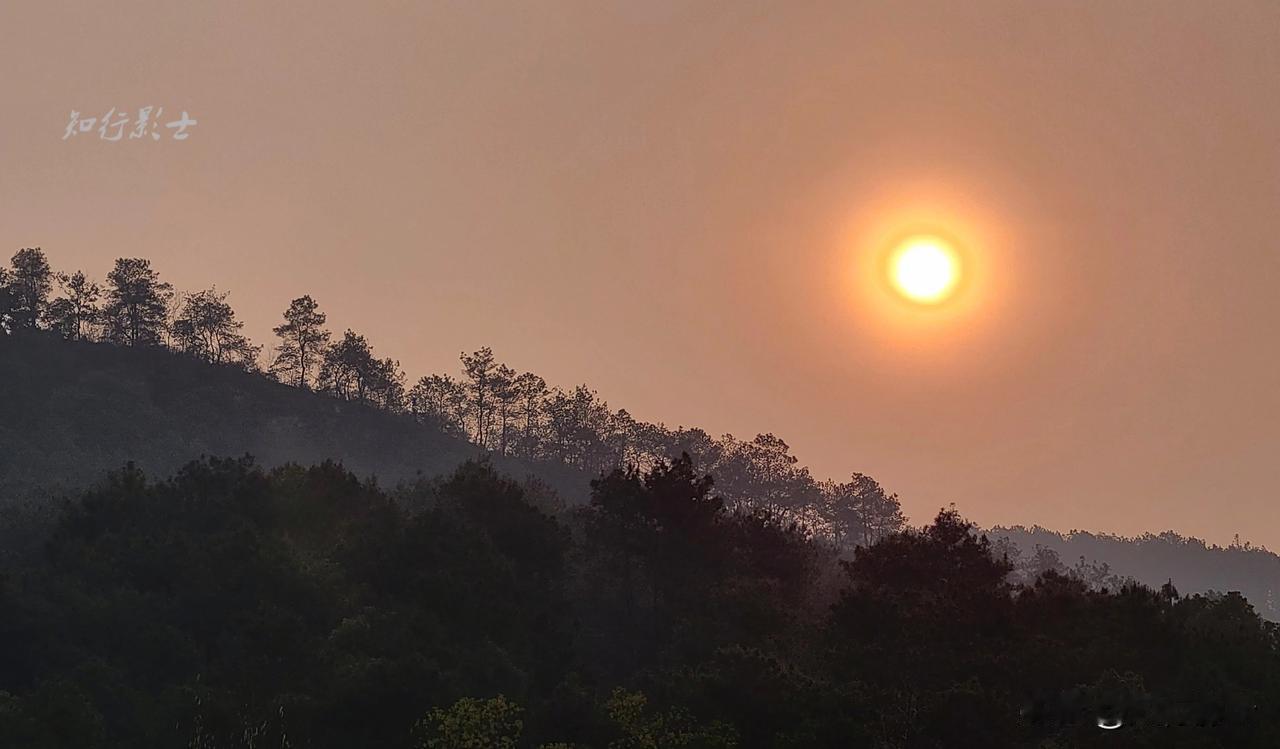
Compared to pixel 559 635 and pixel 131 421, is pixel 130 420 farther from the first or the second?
pixel 559 635

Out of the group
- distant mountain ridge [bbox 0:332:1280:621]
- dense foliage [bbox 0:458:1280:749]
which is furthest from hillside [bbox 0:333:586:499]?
dense foliage [bbox 0:458:1280:749]

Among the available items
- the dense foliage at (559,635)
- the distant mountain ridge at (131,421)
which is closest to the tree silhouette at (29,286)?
the distant mountain ridge at (131,421)

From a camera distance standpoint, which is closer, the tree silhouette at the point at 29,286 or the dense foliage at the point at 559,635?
the dense foliage at the point at 559,635

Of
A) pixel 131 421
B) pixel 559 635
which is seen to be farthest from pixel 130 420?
Answer: pixel 559 635

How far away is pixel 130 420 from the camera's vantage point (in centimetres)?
17738

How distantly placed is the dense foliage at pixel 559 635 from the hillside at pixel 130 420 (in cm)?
8064

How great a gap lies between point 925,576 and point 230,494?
4448 centimetres

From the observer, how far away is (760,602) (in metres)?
72.8

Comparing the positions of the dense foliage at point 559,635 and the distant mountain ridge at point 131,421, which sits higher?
the distant mountain ridge at point 131,421

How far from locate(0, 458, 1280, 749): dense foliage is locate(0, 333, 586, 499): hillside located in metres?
80.6

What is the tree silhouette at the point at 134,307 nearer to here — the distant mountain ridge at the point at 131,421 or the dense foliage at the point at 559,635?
the distant mountain ridge at the point at 131,421

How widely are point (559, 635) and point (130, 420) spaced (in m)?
126

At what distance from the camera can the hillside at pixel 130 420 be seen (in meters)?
160

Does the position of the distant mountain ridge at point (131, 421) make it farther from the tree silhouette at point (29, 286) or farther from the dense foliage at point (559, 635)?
the dense foliage at point (559, 635)
